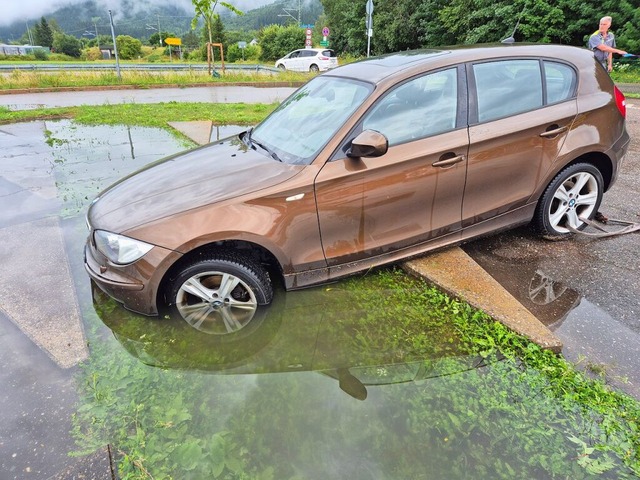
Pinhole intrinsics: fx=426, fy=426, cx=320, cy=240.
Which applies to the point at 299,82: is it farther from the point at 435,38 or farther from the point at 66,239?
the point at 435,38

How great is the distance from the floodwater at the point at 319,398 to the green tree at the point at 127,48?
82.7m

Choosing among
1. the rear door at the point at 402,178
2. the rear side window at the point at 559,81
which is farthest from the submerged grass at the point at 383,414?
the rear side window at the point at 559,81

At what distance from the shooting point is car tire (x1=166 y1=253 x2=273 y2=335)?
2.84 m

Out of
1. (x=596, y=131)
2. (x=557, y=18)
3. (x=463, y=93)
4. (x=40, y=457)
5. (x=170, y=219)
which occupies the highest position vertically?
(x=557, y=18)

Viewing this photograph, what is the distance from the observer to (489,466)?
78.6 inches

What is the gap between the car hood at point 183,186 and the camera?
277 centimetres

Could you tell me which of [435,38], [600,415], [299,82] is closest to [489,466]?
[600,415]

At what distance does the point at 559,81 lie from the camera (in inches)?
142

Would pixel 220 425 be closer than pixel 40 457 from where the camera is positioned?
No

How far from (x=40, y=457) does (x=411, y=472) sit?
1.79m

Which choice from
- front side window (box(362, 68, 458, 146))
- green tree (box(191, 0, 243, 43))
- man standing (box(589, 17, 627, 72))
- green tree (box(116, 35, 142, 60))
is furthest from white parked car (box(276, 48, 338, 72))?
green tree (box(116, 35, 142, 60))

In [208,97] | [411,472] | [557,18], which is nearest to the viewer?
[411,472]

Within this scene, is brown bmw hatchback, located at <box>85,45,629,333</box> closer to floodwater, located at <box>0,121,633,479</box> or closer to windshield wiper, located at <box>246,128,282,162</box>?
windshield wiper, located at <box>246,128,282,162</box>

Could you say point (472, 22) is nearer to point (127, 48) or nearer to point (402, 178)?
point (402, 178)
